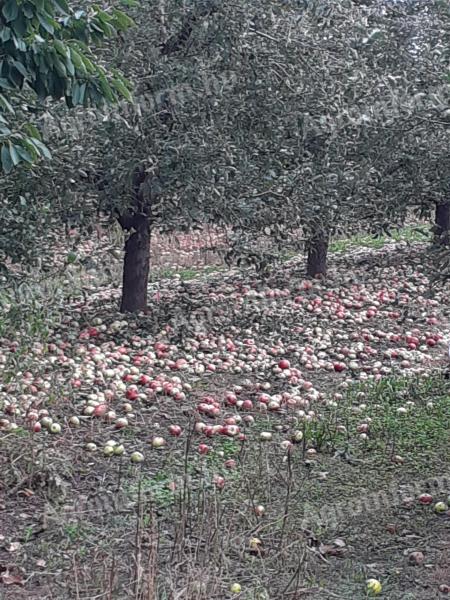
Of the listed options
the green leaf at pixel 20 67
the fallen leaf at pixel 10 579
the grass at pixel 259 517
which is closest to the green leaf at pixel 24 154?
the green leaf at pixel 20 67

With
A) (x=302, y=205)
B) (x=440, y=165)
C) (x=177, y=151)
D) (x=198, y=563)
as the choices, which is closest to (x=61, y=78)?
(x=198, y=563)

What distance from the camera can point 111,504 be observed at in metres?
4.21

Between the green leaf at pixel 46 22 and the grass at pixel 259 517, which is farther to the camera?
the grass at pixel 259 517

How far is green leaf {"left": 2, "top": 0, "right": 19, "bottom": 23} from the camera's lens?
3.02 metres

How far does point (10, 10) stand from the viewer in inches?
120

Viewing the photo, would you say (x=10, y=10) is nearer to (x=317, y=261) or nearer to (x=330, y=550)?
(x=330, y=550)

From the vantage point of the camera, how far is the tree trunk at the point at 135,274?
26.9 feet

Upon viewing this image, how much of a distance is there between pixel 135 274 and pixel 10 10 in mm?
5211

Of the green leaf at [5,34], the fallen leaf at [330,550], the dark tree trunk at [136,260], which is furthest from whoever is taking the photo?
the dark tree trunk at [136,260]

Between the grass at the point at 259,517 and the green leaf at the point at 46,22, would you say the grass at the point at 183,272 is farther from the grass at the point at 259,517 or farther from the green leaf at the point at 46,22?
the green leaf at the point at 46,22

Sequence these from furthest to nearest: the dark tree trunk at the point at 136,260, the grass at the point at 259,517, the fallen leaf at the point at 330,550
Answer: the dark tree trunk at the point at 136,260 → the fallen leaf at the point at 330,550 → the grass at the point at 259,517

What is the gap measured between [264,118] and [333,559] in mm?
4313

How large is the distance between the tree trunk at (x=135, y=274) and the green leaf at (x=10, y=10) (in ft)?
16.7

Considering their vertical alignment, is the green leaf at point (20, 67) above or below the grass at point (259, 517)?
above
